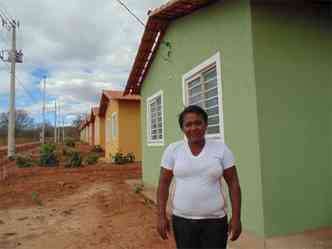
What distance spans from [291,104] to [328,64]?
81 cm

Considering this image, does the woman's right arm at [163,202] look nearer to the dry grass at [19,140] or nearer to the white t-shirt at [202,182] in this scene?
the white t-shirt at [202,182]

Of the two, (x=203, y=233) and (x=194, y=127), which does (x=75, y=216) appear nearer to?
(x=203, y=233)

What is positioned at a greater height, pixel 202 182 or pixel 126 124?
pixel 126 124

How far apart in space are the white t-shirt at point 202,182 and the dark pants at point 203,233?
4cm

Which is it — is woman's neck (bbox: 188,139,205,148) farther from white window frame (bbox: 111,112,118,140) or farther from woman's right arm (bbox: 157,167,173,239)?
white window frame (bbox: 111,112,118,140)

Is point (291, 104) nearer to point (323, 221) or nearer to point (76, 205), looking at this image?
point (323, 221)

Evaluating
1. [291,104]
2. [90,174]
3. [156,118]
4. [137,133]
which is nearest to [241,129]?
[291,104]

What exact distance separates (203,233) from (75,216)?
4598 millimetres

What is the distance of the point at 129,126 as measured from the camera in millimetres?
14758

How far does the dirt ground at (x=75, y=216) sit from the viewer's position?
14.0 ft

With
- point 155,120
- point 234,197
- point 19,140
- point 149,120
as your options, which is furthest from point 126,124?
point 19,140

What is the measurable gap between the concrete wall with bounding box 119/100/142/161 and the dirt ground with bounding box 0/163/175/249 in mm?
4356

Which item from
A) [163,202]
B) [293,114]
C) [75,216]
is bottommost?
[75,216]

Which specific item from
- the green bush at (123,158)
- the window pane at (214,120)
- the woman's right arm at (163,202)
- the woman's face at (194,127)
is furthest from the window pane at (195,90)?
the green bush at (123,158)
